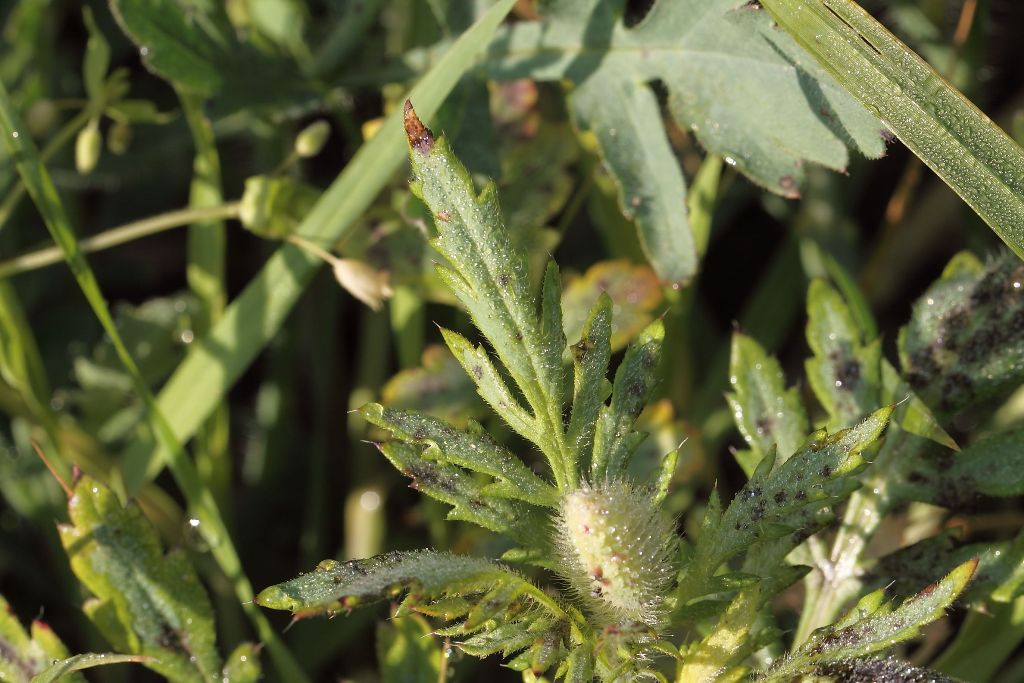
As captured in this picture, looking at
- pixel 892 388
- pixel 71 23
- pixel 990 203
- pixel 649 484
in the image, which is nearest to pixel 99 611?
pixel 649 484

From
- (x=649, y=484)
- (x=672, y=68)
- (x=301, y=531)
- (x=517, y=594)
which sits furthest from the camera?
(x=301, y=531)

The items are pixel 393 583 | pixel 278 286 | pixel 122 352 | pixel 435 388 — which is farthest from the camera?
pixel 435 388

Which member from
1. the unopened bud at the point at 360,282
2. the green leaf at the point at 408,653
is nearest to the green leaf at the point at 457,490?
the green leaf at the point at 408,653

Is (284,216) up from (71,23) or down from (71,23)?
down

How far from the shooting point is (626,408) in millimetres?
1596

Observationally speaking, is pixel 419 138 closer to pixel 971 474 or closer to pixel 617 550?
pixel 617 550

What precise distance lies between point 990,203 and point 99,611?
5.37 feet

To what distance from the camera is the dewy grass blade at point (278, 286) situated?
2012mm

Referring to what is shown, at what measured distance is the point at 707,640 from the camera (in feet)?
4.84

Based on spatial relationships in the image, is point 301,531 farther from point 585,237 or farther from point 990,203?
point 990,203

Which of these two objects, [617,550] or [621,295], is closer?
[617,550]

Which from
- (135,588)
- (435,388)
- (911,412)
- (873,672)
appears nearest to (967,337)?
(911,412)

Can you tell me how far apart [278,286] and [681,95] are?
36.5 inches

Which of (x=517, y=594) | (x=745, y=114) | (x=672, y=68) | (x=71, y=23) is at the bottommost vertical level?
(x=517, y=594)
